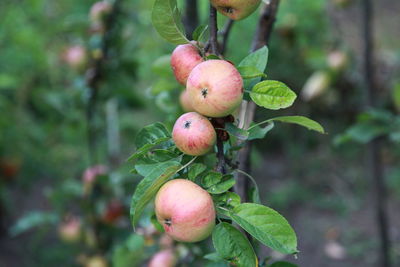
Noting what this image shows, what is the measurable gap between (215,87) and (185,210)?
0.12 metres

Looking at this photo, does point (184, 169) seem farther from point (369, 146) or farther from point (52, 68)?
point (52, 68)

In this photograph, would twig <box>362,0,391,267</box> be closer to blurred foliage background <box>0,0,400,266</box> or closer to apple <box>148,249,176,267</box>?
blurred foliage background <box>0,0,400,266</box>

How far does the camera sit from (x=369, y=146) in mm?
1252

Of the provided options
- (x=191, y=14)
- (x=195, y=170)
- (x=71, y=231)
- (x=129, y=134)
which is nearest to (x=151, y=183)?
(x=195, y=170)

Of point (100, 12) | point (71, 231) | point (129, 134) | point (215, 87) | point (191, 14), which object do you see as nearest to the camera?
point (215, 87)

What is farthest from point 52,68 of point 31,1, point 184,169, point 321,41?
point 184,169

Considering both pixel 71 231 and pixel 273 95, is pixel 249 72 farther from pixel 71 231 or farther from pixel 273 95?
pixel 71 231

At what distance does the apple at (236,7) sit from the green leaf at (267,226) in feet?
0.67

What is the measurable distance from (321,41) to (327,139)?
0.57 meters

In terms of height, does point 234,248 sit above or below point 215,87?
below

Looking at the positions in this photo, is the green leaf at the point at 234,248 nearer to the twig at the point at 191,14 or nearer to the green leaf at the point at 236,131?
the green leaf at the point at 236,131

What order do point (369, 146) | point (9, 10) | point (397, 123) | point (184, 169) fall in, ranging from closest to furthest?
point (184, 169)
point (397, 123)
point (369, 146)
point (9, 10)

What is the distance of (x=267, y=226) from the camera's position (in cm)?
48

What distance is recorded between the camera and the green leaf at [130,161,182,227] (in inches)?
19.4
